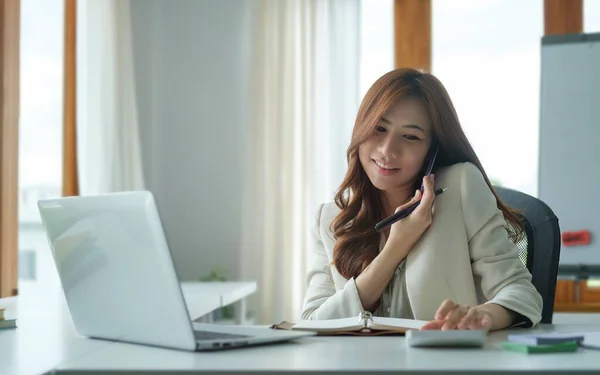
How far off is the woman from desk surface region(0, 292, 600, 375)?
1.19ft

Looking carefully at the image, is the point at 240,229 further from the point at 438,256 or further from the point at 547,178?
the point at 438,256

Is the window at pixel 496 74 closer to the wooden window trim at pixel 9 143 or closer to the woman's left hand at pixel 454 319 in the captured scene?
the wooden window trim at pixel 9 143

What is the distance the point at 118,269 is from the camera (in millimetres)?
1183

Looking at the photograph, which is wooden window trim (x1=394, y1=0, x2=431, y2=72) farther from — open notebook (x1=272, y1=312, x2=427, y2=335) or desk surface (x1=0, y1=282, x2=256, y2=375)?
open notebook (x1=272, y1=312, x2=427, y2=335)

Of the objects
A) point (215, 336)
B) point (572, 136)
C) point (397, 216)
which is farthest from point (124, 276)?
point (572, 136)

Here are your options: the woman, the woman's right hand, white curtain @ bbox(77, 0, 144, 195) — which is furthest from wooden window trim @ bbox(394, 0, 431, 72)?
the woman's right hand

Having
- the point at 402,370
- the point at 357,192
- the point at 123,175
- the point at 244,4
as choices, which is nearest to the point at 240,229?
the point at 123,175

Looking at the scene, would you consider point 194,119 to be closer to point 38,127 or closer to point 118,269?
point 38,127

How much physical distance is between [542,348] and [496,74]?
3470mm

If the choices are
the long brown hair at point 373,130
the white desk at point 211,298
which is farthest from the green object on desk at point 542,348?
the white desk at point 211,298

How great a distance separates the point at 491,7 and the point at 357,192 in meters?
2.76

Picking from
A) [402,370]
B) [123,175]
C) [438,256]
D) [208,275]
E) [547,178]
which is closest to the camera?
[402,370]

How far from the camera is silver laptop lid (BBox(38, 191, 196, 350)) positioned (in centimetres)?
107

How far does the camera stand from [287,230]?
441 centimetres
